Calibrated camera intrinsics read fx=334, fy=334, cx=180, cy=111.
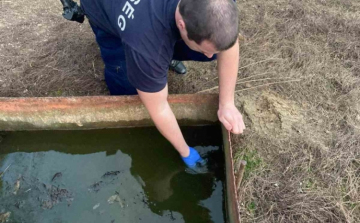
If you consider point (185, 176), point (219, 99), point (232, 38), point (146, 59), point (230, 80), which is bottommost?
point (185, 176)

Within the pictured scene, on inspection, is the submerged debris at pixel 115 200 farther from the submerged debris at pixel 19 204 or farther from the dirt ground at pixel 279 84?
the dirt ground at pixel 279 84

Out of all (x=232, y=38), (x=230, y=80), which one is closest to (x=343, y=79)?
(x=230, y=80)

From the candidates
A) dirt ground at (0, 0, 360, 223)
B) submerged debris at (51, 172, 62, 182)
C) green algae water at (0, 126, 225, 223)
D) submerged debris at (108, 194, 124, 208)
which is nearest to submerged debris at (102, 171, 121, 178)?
green algae water at (0, 126, 225, 223)

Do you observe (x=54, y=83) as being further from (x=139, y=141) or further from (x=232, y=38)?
(x=232, y=38)

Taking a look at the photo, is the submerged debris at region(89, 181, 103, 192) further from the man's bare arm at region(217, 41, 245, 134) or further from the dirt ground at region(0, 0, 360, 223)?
the man's bare arm at region(217, 41, 245, 134)

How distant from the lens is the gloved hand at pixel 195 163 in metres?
2.43

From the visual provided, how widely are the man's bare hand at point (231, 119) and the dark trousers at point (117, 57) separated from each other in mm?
433

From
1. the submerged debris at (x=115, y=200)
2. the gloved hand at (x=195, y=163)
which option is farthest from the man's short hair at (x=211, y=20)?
the submerged debris at (x=115, y=200)

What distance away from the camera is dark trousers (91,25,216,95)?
2447mm

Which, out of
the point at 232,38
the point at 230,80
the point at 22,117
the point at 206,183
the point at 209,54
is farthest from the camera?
the point at 22,117

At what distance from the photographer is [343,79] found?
291 cm

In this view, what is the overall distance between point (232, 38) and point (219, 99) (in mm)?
792

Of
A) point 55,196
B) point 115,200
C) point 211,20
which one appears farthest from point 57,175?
point 211,20

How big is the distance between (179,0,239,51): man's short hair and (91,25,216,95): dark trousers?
0.75 meters
